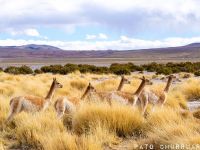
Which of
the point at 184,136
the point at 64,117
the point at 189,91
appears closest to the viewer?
the point at 184,136

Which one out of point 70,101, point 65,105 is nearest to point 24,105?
point 65,105

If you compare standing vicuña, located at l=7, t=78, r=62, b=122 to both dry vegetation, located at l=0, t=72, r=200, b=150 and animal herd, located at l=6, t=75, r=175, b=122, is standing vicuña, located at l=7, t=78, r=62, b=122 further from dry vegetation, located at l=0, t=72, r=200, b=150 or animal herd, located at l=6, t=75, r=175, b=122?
dry vegetation, located at l=0, t=72, r=200, b=150

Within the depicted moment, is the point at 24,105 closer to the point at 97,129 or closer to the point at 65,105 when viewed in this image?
the point at 65,105

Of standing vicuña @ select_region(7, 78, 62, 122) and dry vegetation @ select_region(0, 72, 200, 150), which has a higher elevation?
standing vicuña @ select_region(7, 78, 62, 122)

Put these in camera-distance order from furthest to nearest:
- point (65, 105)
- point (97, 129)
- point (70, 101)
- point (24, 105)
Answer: point (70, 101) < point (65, 105) < point (24, 105) < point (97, 129)

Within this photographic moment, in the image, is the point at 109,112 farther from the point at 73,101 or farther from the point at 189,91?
the point at 189,91

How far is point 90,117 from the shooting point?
8.17 m

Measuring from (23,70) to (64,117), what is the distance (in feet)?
91.2

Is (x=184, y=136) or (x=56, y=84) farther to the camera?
(x=56, y=84)

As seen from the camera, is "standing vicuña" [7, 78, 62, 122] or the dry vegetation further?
"standing vicuña" [7, 78, 62, 122]

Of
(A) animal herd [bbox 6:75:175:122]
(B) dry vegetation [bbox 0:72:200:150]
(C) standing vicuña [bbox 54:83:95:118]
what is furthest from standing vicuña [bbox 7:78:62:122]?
(C) standing vicuña [bbox 54:83:95:118]

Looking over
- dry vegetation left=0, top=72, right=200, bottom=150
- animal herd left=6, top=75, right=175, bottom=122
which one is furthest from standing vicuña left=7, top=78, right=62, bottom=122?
dry vegetation left=0, top=72, right=200, bottom=150

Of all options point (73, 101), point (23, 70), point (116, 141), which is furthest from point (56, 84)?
point (23, 70)

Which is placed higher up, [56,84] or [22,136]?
[56,84]
